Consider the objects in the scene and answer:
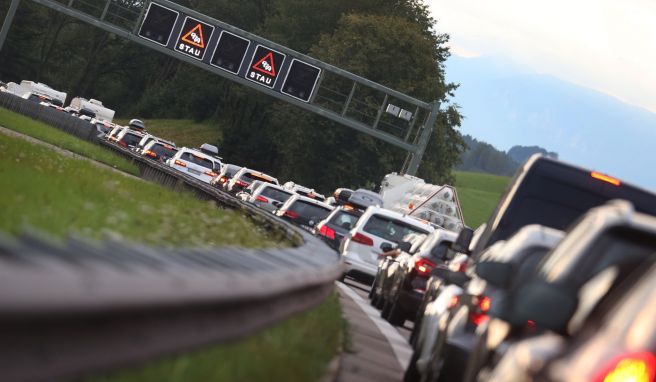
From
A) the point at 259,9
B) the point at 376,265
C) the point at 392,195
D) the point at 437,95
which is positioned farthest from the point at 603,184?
the point at 259,9

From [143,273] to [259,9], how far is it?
12836 cm

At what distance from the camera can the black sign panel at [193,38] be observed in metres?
62.8

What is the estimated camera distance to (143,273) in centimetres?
572

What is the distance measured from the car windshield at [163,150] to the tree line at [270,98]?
26.6m

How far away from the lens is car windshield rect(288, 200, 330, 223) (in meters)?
33.9

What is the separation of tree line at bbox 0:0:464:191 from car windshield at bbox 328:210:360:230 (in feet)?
189

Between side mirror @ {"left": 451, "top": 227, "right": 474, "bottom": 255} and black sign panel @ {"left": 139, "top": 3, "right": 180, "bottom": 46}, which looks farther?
black sign panel @ {"left": 139, "top": 3, "right": 180, "bottom": 46}

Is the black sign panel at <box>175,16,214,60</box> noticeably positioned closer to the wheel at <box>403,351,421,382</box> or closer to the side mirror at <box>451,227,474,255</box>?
the side mirror at <box>451,227,474,255</box>

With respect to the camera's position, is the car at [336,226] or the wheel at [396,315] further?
the car at [336,226]

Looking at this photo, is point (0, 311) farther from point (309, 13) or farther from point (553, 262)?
point (309, 13)

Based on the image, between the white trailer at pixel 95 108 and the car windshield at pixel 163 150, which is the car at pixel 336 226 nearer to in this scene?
the car windshield at pixel 163 150

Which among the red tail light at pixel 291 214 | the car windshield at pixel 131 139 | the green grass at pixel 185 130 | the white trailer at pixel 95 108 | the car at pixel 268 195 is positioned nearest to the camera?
the red tail light at pixel 291 214

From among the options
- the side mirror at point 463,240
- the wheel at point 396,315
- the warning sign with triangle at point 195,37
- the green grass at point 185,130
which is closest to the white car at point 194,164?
the warning sign with triangle at point 195,37

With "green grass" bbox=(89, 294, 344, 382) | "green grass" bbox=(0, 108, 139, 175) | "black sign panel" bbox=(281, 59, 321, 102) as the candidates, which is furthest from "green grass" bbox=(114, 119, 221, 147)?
"green grass" bbox=(89, 294, 344, 382)
